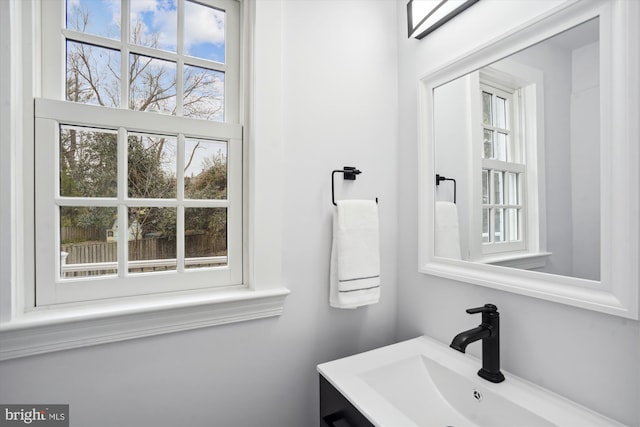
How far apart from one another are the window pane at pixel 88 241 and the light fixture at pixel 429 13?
1.33 m

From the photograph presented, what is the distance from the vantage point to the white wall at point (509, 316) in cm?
74

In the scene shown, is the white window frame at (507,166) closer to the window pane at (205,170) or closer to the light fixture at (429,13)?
the light fixture at (429,13)

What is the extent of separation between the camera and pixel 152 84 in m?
1.04

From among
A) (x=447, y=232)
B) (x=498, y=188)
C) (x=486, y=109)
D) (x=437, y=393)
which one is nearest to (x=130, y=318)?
(x=437, y=393)

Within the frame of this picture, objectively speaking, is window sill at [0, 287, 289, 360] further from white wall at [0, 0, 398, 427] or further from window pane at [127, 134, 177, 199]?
window pane at [127, 134, 177, 199]

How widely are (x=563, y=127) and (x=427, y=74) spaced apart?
54cm

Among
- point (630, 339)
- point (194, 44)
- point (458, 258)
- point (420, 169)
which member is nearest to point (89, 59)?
point (194, 44)

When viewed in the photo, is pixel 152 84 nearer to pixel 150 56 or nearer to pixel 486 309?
pixel 150 56

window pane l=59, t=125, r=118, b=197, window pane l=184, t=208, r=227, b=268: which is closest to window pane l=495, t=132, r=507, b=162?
window pane l=184, t=208, r=227, b=268

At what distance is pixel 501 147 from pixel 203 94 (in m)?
1.05

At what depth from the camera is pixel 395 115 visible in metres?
1.41

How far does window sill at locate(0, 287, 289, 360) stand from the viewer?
0.82 metres

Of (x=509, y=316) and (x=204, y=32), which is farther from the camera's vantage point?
(x=204, y=32)

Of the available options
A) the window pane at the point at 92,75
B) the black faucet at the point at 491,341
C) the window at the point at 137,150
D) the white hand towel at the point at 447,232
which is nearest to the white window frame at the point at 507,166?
the white hand towel at the point at 447,232
